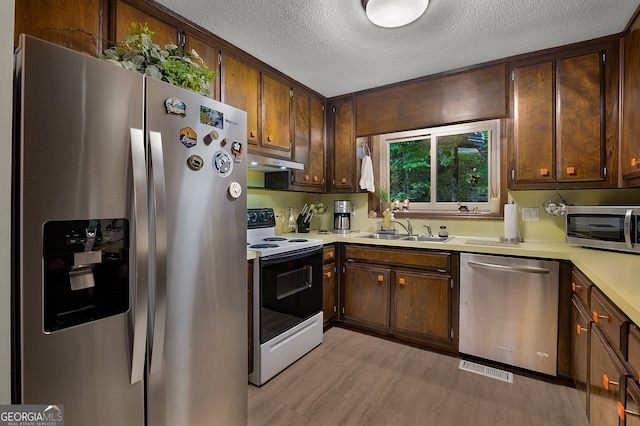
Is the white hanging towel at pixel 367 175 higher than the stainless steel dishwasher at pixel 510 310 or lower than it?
higher

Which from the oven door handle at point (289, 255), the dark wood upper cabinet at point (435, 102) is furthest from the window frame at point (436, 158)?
the oven door handle at point (289, 255)

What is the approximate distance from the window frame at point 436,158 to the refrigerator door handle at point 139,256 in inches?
102

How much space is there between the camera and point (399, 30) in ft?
6.60

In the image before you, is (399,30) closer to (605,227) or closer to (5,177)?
(605,227)

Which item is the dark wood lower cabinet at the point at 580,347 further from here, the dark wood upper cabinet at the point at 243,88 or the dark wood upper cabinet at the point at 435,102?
the dark wood upper cabinet at the point at 243,88

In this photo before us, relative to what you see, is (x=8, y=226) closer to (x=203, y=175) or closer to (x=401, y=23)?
(x=203, y=175)

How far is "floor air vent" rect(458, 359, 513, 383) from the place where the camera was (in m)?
2.12

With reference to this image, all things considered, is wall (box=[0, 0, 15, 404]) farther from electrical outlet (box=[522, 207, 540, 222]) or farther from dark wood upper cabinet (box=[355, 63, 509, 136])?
electrical outlet (box=[522, 207, 540, 222])

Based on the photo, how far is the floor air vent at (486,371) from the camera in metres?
2.12

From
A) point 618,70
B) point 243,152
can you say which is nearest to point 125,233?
point 243,152

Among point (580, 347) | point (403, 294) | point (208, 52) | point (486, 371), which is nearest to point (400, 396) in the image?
point (486, 371)

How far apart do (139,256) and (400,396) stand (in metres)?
1.74

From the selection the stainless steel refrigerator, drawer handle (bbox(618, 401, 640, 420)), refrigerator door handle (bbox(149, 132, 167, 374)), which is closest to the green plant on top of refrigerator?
the stainless steel refrigerator

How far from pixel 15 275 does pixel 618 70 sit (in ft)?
10.9
